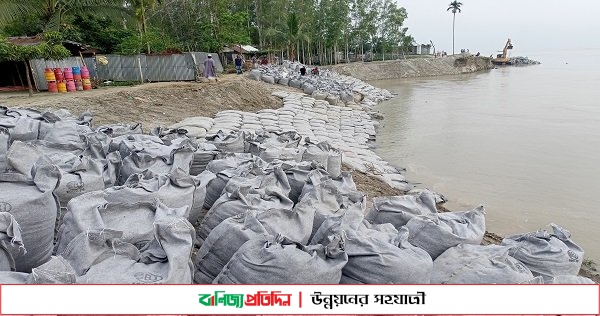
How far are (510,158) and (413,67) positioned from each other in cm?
2794

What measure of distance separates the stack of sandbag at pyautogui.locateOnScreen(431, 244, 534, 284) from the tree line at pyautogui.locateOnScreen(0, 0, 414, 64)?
11.1 meters

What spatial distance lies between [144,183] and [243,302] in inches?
50.0

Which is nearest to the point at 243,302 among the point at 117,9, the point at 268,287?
the point at 268,287

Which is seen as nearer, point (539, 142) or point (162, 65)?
point (539, 142)

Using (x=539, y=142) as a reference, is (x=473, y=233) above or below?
above

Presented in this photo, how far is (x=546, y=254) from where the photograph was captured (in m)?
2.42

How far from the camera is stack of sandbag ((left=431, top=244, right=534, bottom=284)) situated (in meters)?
2.02

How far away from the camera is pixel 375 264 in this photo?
6.50 ft

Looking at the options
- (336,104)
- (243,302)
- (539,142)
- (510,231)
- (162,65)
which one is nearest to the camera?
(243,302)

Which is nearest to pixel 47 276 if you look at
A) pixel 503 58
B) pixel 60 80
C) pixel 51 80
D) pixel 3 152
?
pixel 3 152

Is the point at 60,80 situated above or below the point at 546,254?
above

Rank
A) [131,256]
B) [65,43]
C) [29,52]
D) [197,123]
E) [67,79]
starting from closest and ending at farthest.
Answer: [131,256] < [197,123] < [29,52] < [67,79] < [65,43]

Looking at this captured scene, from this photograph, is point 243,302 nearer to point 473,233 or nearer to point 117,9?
point 473,233

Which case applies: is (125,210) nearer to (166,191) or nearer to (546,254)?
(166,191)
